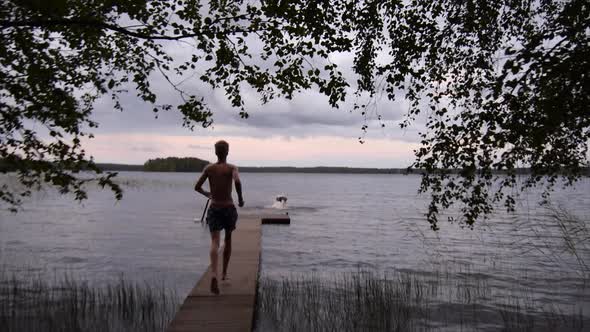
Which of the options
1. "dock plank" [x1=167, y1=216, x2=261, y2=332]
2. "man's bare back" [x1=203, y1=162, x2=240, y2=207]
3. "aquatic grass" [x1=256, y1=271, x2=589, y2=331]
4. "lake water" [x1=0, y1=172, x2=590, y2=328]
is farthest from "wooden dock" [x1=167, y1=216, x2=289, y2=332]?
"lake water" [x1=0, y1=172, x2=590, y2=328]

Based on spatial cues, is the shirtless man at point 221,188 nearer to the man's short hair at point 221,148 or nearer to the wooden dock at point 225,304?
the man's short hair at point 221,148

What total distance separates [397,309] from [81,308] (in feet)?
19.3

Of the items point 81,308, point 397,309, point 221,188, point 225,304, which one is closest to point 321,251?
point 397,309

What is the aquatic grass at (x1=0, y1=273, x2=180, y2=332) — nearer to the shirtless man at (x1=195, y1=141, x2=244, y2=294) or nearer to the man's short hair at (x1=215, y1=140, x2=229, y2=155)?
the shirtless man at (x1=195, y1=141, x2=244, y2=294)

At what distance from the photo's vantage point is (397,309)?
8.97 meters

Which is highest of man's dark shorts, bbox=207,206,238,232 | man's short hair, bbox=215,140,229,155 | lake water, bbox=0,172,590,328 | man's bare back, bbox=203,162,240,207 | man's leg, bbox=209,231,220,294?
man's short hair, bbox=215,140,229,155

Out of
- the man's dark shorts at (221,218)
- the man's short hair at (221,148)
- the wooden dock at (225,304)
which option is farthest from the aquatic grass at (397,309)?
the man's short hair at (221,148)

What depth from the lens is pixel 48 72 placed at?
548 centimetres

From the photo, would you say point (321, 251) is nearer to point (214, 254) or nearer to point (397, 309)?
point (397, 309)

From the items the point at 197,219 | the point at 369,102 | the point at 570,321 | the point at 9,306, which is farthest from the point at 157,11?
the point at 197,219

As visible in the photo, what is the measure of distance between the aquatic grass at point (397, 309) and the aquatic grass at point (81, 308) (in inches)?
75.3

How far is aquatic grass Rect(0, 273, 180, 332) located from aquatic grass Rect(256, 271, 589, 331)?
6.28 ft

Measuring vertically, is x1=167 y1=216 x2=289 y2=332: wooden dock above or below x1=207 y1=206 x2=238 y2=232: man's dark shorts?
below

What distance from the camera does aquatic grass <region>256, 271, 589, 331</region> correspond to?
26.5 ft
